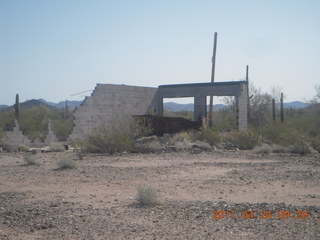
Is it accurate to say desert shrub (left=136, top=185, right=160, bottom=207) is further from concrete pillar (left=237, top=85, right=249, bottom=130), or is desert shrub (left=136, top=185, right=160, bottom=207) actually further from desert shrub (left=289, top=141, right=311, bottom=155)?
concrete pillar (left=237, top=85, right=249, bottom=130)

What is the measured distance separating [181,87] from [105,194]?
24033mm

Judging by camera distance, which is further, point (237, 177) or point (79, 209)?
point (237, 177)

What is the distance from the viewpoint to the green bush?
74.8 ft

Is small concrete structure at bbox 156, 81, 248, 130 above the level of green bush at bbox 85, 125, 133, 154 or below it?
above

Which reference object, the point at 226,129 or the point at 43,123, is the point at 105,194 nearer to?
the point at 226,129

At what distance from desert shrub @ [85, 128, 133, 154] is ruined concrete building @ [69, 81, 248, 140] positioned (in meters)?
3.47

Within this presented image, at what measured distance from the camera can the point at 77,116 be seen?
93.5ft

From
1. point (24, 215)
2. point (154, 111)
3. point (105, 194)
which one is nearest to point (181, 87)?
point (154, 111)

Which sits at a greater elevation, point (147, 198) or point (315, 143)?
point (315, 143)

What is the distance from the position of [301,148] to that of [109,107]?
14.1 meters

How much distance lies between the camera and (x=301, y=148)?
2136 cm

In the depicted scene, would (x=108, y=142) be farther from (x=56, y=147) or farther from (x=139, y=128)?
(x=56, y=147)

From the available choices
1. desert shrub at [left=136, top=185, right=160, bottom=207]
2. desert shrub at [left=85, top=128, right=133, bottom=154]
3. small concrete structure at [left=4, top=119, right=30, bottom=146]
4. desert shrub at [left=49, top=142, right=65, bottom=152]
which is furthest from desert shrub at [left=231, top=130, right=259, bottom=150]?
desert shrub at [left=136, top=185, right=160, bottom=207]

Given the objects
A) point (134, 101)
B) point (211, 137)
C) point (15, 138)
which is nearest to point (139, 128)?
point (211, 137)
